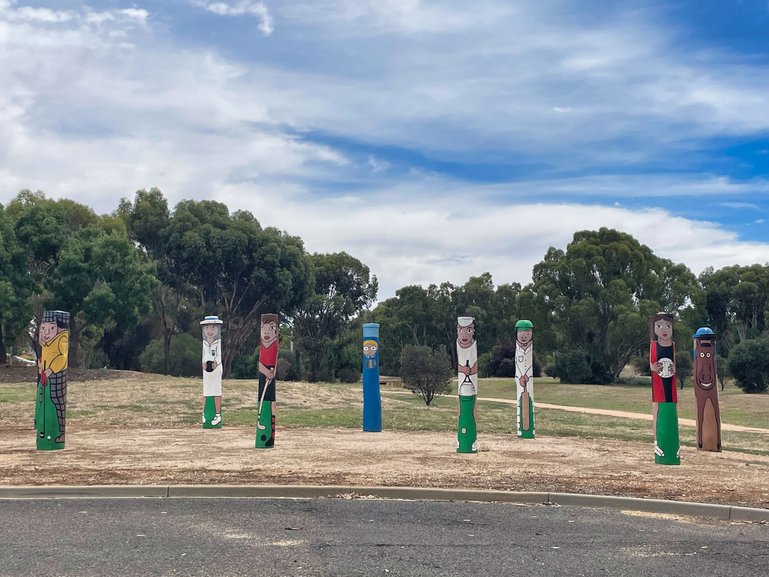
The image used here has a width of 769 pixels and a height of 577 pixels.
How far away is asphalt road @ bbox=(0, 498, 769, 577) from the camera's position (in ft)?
21.5

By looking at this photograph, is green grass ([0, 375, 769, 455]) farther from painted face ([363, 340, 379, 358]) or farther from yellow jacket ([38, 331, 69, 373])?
yellow jacket ([38, 331, 69, 373])

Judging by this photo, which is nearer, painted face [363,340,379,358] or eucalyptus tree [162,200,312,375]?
painted face [363,340,379,358]

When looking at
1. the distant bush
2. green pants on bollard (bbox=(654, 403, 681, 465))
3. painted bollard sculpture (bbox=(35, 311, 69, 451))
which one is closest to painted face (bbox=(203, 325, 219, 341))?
painted bollard sculpture (bbox=(35, 311, 69, 451))

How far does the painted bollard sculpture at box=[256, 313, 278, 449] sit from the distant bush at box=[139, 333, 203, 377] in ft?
118

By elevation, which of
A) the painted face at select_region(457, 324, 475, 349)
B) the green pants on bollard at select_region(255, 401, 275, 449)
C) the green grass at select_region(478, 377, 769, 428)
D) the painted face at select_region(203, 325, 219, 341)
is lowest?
the green grass at select_region(478, 377, 769, 428)

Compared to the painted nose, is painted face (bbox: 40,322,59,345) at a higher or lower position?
higher

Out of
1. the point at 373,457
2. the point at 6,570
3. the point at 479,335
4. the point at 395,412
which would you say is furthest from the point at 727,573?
the point at 479,335

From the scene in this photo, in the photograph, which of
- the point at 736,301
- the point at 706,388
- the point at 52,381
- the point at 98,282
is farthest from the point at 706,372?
the point at 736,301

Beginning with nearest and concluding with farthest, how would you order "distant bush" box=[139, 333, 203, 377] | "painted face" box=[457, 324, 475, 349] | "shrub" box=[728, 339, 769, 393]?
1. "painted face" box=[457, 324, 475, 349]
2. "shrub" box=[728, 339, 769, 393]
3. "distant bush" box=[139, 333, 203, 377]

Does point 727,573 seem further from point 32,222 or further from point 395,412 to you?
point 32,222

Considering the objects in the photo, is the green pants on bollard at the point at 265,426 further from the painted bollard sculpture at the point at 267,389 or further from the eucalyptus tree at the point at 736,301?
the eucalyptus tree at the point at 736,301

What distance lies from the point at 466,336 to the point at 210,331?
784 cm

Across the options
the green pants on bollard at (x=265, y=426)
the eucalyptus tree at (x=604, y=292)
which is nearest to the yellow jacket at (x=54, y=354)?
the green pants on bollard at (x=265, y=426)

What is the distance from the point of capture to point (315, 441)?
16.1 m
